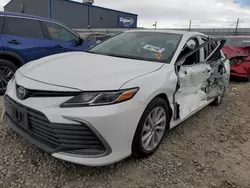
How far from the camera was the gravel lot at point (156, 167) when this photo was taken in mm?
2361

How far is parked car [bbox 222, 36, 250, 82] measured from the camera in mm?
7305

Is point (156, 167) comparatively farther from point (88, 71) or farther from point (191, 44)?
point (191, 44)

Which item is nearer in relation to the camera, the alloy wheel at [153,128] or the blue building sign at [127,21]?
the alloy wheel at [153,128]

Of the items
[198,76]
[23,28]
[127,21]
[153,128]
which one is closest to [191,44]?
[198,76]

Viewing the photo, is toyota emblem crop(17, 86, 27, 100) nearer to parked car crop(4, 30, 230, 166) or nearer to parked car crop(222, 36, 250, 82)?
parked car crop(4, 30, 230, 166)

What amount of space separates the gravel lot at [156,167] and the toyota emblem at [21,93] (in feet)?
2.31

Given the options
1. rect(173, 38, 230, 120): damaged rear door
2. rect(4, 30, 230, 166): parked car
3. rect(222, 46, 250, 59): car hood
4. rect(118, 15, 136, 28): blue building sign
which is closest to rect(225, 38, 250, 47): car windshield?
rect(222, 46, 250, 59): car hood

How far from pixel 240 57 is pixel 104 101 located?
21.5 ft

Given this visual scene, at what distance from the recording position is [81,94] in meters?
2.20

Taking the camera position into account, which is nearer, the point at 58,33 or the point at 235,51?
the point at 58,33

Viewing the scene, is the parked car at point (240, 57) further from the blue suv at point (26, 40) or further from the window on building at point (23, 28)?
the window on building at point (23, 28)

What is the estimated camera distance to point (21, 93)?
2455 millimetres

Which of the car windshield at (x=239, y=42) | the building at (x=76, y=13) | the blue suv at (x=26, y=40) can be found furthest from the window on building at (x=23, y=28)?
the building at (x=76, y=13)

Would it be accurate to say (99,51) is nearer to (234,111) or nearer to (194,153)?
(194,153)
